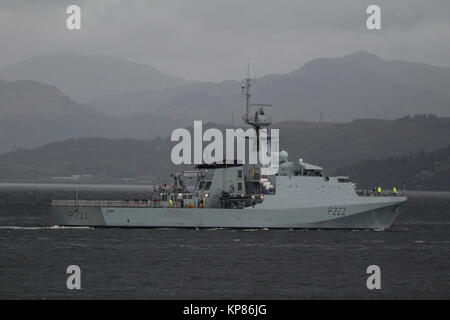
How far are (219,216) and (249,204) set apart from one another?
2.22 meters

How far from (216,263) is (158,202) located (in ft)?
47.3

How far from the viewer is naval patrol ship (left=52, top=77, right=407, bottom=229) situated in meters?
56.9

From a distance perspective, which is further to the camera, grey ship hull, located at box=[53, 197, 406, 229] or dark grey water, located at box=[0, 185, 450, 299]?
grey ship hull, located at box=[53, 197, 406, 229]

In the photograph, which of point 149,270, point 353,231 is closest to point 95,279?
point 149,270

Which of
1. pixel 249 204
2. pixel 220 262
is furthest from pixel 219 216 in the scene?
pixel 220 262

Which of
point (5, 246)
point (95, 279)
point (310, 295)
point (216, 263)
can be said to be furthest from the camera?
point (5, 246)

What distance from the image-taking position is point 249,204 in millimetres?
58094

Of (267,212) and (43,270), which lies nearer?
(43,270)

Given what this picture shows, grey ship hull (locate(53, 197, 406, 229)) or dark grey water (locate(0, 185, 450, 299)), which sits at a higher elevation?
grey ship hull (locate(53, 197, 406, 229))

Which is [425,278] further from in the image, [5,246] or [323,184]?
[5,246]

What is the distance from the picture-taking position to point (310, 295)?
36.4 meters

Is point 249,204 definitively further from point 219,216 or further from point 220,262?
point 220,262

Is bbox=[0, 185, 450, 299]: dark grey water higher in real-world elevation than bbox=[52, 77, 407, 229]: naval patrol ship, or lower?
lower

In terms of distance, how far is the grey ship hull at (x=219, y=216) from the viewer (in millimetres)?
57219
